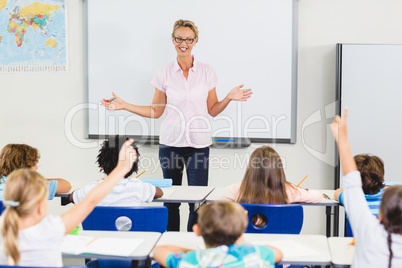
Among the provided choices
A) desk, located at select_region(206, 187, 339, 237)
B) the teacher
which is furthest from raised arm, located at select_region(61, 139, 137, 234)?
the teacher

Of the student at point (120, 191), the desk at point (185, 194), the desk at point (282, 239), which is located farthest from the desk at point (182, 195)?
the desk at point (282, 239)

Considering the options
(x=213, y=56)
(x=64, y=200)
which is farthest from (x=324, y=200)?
(x=213, y=56)

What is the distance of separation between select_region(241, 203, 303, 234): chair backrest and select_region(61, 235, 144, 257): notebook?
616mm

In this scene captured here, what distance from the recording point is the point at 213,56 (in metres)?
4.26

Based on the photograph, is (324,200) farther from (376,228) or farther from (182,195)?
(376,228)

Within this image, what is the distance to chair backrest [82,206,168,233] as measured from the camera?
7.24ft

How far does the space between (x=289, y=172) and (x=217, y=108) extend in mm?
1097

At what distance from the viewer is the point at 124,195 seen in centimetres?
249

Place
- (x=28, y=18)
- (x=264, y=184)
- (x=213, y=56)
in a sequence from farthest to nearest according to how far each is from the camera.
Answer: (x=28, y=18)
(x=213, y=56)
(x=264, y=184)

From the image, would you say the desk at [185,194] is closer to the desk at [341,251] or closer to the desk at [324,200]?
the desk at [324,200]

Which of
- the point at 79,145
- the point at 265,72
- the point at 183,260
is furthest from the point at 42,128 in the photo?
the point at 183,260

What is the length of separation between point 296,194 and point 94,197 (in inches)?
51.4

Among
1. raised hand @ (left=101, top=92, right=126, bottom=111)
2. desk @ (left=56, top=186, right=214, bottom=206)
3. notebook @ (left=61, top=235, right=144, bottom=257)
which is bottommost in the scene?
notebook @ (left=61, top=235, right=144, bottom=257)

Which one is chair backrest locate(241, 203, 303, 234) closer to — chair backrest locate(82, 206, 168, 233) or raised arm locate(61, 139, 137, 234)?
chair backrest locate(82, 206, 168, 233)
